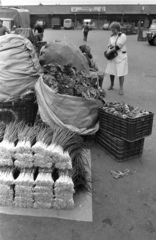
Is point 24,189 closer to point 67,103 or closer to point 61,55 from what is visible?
point 67,103

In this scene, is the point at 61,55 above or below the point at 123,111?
above

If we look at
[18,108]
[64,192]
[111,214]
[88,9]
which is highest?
[88,9]

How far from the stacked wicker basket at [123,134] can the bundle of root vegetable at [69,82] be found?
36 centimetres

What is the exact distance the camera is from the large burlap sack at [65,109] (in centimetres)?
350

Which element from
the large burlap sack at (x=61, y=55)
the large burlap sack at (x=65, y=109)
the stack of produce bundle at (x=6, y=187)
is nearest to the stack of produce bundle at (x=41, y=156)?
the stack of produce bundle at (x=6, y=187)

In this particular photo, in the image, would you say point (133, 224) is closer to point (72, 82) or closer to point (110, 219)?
point (110, 219)

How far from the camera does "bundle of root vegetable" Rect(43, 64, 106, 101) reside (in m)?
3.63

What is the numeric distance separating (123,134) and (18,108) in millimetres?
1443

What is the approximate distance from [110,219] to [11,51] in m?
2.59

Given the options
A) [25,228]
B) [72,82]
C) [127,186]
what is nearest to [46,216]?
[25,228]

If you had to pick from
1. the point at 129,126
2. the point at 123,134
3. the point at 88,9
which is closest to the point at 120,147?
the point at 123,134

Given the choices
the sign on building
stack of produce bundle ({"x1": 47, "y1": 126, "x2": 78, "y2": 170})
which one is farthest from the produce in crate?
the sign on building

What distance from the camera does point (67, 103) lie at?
3.49m

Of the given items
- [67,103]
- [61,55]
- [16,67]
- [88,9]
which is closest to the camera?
[67,103]
